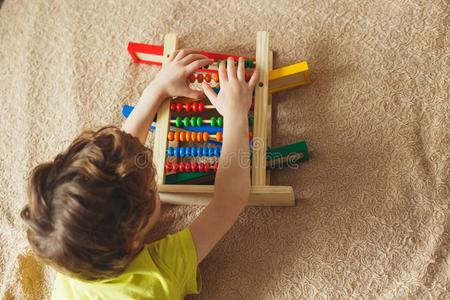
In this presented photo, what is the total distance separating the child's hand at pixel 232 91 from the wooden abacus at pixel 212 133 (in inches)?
0.8

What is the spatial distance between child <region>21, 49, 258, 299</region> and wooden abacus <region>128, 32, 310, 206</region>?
39 mm

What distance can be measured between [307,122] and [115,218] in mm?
459

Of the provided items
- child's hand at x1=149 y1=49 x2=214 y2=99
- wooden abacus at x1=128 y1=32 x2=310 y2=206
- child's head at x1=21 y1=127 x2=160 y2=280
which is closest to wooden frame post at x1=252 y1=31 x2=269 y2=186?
wooden abacus at x1=128 y1=32 x2=310 y2=206

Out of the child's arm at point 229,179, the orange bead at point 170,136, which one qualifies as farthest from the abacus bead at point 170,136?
the child's arm at point 229,179

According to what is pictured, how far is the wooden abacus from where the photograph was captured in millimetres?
833

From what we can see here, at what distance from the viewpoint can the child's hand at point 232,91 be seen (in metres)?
0.85

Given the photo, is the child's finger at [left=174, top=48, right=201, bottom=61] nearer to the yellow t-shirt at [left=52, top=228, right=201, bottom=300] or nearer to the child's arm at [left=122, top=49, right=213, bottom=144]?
the child's arm at [left=122, top=49, right=213, bottom=144]

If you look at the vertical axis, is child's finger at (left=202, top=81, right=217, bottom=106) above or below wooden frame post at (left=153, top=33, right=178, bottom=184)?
above

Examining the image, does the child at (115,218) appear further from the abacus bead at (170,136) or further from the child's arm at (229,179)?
the abacus bead at (170,136)

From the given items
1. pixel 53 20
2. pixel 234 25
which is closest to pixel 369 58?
pixel 234 25

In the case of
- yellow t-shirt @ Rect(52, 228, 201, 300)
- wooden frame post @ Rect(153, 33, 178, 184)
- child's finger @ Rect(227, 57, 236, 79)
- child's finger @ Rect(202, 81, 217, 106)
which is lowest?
yellow t-shirt @ Rect(52, 228, 201, 300)

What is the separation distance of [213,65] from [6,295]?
585 millimetres

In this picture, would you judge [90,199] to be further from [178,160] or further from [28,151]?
[28,151]

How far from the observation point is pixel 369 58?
941 millimetres
